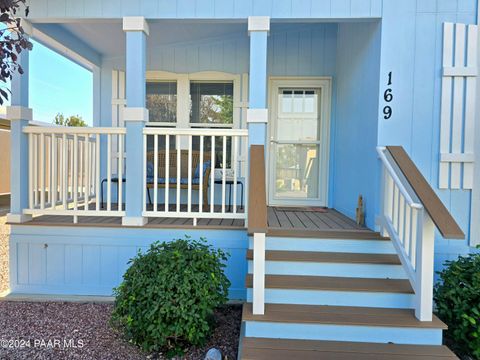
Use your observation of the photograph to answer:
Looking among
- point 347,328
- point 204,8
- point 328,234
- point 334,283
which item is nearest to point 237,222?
point 328,234

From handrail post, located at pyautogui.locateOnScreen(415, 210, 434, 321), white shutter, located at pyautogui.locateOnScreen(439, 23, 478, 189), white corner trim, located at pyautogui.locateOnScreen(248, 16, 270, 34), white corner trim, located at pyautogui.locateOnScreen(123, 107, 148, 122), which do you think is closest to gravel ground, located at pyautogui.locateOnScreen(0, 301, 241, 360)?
handrail post, located at pyautogui.locateOnScreen(415, 210, 434, 321)

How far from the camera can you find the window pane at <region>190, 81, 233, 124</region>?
4648 millimetres

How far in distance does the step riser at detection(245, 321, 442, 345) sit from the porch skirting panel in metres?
0.98

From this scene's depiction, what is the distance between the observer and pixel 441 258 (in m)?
3.01

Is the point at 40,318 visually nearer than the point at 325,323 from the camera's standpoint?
No

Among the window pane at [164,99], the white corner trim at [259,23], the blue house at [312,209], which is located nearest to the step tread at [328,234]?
the blue house at [312,209]

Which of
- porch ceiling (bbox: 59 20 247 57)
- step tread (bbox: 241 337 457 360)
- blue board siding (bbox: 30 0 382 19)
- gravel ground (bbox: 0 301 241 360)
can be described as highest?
porch ceiling (bbox: 59 20 247 57)

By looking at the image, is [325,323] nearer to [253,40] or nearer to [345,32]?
[253,40]

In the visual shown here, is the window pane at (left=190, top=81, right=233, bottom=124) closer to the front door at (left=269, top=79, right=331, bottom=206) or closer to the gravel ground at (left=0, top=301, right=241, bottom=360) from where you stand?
the front door at (left=269, top=79, right=331, bottom=206)

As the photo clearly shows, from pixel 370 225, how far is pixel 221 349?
1720 mm

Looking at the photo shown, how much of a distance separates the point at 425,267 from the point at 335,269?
0.65 metres

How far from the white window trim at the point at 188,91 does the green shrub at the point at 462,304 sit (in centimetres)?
277

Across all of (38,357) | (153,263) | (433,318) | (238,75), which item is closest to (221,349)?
(153,263)

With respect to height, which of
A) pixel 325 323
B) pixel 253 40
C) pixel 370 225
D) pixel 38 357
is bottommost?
pixel 38 357
